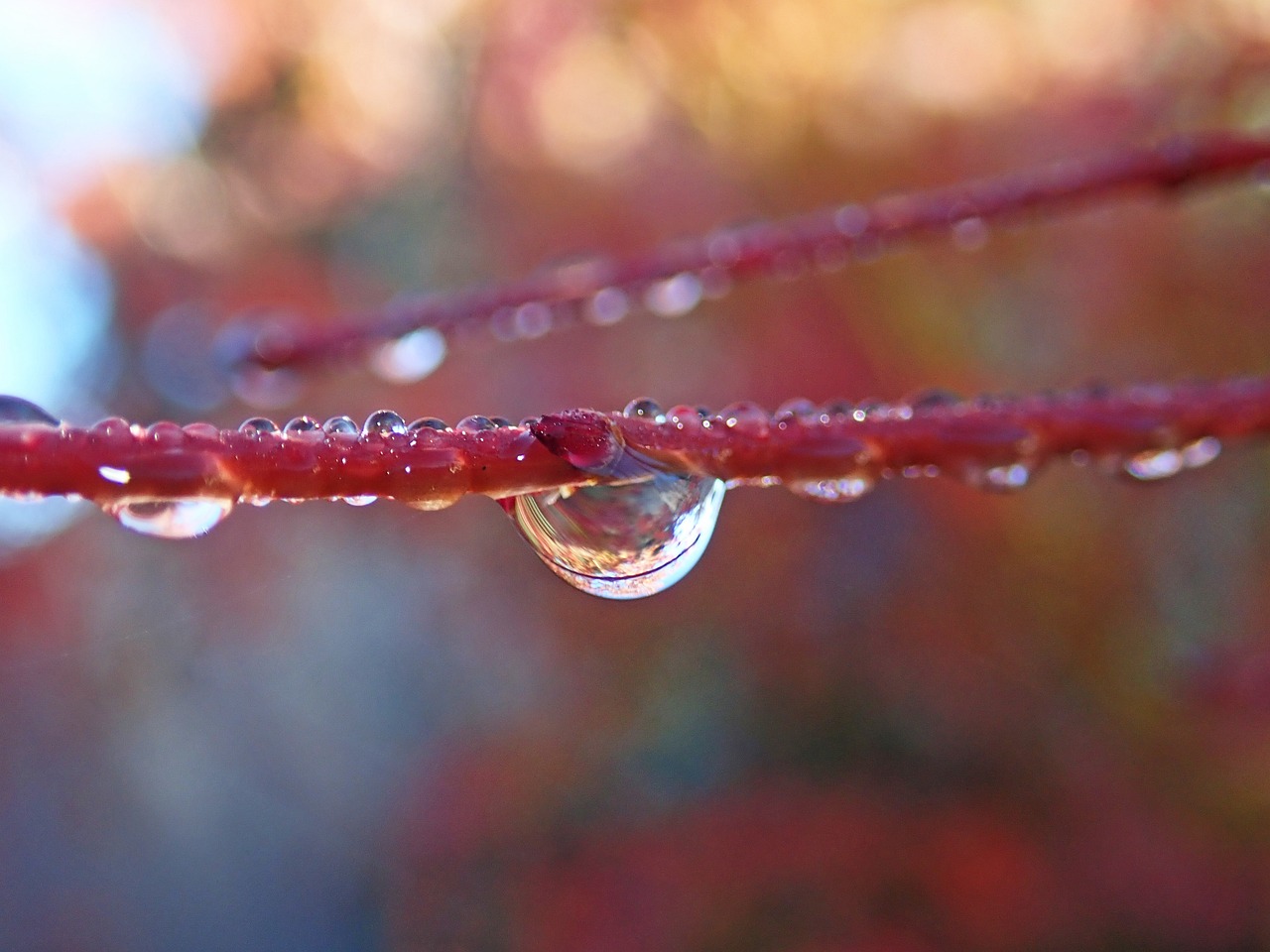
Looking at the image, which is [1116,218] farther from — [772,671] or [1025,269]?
[772,671]

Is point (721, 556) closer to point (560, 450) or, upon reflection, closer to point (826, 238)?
point (826, 238)

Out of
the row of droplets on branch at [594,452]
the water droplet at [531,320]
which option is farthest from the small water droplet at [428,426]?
the water droplet at [531,320]

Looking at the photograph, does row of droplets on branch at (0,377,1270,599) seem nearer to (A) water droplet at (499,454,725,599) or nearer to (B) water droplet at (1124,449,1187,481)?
(A) water droplet at (499,454,725,599)

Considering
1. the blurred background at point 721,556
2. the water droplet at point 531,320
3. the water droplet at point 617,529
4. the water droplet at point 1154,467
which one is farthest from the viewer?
the blurred background at point 721,556

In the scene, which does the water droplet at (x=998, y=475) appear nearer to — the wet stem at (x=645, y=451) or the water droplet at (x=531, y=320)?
the wet stem at (x=645, y=451)

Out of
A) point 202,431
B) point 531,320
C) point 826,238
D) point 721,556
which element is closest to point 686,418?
point 202,431

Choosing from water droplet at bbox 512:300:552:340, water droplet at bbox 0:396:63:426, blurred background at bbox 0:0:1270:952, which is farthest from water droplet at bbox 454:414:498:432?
blurred background at bbox 0:0:1270:952

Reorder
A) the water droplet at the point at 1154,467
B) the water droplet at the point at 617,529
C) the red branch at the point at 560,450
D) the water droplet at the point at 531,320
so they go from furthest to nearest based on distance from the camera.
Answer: the water droplet at the point at 531,320
the water droplet at the point at 1154,467
the water droplet at the point at 617,529
the red branch at the point at 560,450
